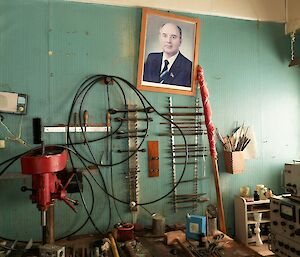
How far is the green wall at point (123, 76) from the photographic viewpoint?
85.9 inches

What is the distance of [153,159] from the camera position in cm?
246

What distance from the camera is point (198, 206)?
260 cm

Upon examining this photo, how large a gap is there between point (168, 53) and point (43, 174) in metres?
1.52

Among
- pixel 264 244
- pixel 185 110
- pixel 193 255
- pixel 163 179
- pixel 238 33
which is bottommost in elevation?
pixel 264 244

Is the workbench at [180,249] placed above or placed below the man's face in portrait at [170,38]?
below

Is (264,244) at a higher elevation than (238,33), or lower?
lower

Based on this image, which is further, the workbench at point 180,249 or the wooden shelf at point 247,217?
the wooden shelf at point 247,217

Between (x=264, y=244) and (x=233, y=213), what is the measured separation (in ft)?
1.19

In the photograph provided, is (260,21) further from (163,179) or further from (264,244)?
(264,244)

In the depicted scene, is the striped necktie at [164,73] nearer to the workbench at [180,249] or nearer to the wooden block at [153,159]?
the wooden block at [153,159]

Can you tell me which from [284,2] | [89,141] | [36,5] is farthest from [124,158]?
[284,2]

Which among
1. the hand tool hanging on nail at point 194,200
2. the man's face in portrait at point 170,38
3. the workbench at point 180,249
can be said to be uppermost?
the man's face in portrait at point 170,38

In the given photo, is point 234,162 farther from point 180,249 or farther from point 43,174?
point 43,174

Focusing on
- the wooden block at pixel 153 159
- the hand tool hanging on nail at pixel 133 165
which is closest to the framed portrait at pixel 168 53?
the hand tool hanging on nail at pixel 133 165
